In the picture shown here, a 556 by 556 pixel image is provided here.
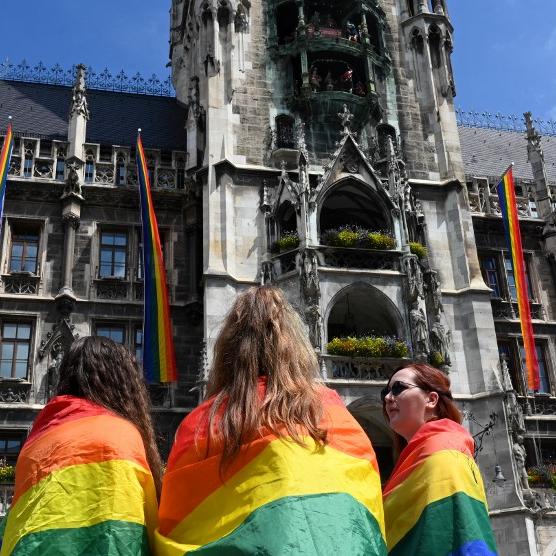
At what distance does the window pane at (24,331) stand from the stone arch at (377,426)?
Result: 342 inches

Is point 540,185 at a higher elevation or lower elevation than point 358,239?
higher

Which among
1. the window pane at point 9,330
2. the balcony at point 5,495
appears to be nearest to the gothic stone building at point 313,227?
the window pane at point 9,330

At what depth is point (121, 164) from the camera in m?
22.3

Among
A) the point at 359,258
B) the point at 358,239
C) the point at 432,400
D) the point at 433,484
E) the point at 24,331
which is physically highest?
the point at 358,239

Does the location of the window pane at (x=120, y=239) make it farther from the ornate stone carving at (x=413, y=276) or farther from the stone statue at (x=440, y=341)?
the stone statue at (x=440, y=341)

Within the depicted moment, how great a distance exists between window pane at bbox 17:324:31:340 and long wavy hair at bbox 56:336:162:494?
16501 millimetres

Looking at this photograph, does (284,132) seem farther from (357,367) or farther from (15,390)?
(15,390)

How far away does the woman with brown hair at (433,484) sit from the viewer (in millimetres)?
3492

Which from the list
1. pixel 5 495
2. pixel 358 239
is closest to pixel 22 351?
pixel 5 495

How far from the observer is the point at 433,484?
368cm

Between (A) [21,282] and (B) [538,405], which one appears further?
(B) [538,405]

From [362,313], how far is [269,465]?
17236 millimetres

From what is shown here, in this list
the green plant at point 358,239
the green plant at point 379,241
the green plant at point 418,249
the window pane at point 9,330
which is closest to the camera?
the green plant at point 358,239

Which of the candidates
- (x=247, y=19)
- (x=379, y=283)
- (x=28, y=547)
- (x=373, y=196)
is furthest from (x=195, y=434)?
(x=247, y=19)
